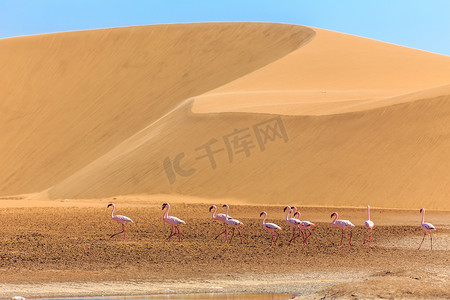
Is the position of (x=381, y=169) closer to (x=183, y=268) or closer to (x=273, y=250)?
(x=273, y=250)

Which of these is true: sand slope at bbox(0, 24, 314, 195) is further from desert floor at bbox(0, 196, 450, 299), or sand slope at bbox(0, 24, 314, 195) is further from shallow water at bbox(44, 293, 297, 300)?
shallow water at bbox(44, 293, 297, 300)

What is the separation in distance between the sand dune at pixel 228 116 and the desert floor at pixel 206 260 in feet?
30.2

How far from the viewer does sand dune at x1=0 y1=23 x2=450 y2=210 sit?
3375 centimetres

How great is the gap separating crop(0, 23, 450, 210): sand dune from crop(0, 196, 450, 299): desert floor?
30.2 ft

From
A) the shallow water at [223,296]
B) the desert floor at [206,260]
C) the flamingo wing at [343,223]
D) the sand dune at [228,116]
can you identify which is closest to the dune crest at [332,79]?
the sand dune at [228,116]

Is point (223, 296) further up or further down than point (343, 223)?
further down

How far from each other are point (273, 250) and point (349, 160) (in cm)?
1766

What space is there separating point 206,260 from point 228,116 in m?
24.9

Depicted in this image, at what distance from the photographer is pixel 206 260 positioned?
1565 cm

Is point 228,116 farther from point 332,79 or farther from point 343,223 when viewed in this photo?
point 343,223

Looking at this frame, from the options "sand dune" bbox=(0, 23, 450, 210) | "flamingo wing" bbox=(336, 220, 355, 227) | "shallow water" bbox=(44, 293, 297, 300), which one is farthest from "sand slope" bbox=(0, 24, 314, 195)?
"shallow water" bbox=(44, 293, 297, 300)

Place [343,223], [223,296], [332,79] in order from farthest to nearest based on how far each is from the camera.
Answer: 1. [332,79]
2. [343,223]
3. [223,296]

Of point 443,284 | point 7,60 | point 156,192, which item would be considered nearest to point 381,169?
point 156,192

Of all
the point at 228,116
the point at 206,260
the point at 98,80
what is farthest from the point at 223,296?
the point at 98,80
